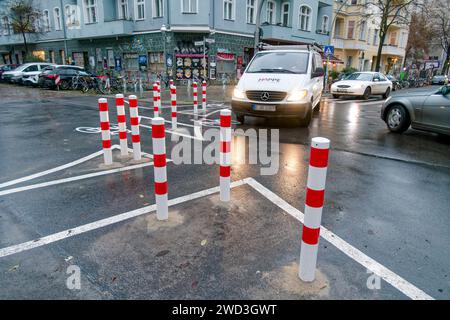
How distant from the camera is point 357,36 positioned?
137 feet

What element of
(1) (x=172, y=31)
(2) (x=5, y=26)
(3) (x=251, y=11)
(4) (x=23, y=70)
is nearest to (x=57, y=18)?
(2) (x=5, y=26)

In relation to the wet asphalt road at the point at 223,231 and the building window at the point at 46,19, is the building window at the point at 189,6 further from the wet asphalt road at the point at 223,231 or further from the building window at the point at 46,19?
the wet asphalt road at the point at 223,231

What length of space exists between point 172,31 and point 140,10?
467cm

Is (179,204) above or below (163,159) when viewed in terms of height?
below

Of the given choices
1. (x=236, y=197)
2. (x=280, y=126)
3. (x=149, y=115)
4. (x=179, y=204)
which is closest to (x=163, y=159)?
(x=179, y=204)

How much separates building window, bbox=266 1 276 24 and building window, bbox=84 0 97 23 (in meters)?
16.7

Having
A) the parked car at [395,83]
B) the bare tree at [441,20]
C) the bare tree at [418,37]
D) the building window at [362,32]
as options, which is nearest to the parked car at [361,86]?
the parked car at [395,83]

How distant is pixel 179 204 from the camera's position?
164 inches

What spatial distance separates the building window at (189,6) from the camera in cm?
2581

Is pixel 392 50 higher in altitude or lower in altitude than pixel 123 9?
lower

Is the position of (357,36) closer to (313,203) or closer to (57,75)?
(57,75)

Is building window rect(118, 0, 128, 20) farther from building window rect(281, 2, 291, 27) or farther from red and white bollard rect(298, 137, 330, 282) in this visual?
red and white bollard rect(298, 137, 330, 282)
